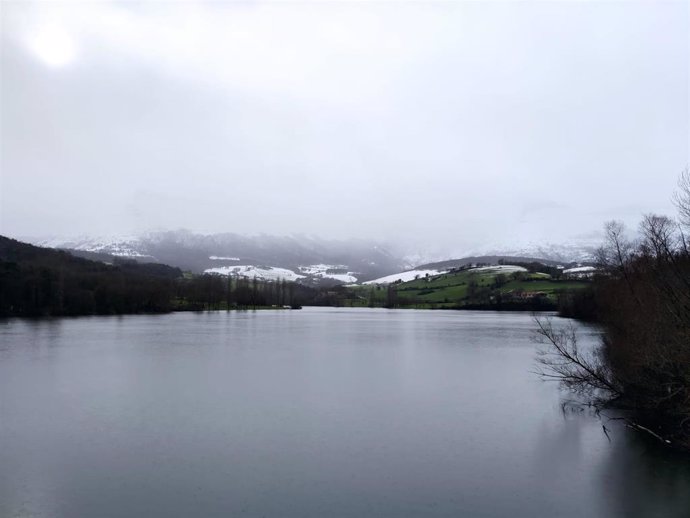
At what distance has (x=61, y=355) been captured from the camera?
3300 centimetres

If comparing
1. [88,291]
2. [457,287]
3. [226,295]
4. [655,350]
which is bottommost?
[655,350]

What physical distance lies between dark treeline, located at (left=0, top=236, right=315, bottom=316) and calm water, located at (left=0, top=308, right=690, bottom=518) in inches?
2265

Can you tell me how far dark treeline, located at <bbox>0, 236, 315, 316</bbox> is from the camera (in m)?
78.4

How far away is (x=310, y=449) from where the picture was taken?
1464cm

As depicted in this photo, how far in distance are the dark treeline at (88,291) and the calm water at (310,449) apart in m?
57.5

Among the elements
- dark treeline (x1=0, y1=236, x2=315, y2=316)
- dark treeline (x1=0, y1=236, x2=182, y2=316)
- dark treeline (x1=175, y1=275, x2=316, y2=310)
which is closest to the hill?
dark treeline (x1=175, y1=275, x2=316, y2=310)

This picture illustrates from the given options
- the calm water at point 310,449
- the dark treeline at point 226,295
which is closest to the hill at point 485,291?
the dark treeline at point 226,295

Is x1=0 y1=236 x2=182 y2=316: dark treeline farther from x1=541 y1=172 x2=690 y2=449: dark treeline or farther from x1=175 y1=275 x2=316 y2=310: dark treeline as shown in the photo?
x1=541 y1=172 x2=690 y2=449: dark treeline

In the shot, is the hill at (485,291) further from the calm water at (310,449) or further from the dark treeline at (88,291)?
the calm water at (310,449)

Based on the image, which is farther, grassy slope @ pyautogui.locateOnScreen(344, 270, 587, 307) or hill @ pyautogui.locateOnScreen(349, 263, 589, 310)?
grassy slope @ pyautogui.locateOnScreen(344, 270, 587, 307)

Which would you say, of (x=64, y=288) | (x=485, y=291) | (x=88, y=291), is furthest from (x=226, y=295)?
(x=485, y=291)

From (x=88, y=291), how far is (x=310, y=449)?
8274 centimetres

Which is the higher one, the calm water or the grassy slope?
the grassy slope

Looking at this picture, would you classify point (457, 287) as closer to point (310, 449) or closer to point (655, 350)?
point (655, 350)
